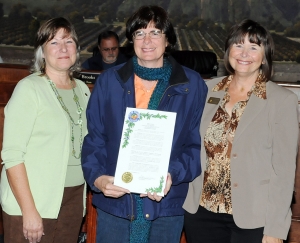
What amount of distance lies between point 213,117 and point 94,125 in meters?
0.56

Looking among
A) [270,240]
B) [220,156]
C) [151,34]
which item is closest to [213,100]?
[220,156]

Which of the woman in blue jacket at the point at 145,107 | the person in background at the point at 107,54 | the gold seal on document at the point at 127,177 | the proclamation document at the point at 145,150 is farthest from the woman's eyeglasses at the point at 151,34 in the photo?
the person in background at the point at 107,54

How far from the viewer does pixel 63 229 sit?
2484 mm

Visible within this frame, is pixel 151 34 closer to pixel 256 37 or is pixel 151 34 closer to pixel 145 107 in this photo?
pixel 145 107

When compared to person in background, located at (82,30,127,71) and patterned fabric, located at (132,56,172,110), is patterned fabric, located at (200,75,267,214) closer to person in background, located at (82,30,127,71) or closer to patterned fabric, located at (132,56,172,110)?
patterned fabric, located at (132,56,172,110)

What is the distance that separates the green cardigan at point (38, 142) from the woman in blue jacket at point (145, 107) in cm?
13

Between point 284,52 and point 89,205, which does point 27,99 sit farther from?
point 284,52

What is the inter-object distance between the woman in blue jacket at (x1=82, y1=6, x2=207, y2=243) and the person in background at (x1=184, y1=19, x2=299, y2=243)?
0.09m

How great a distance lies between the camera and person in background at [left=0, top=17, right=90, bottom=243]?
2254 millimetres

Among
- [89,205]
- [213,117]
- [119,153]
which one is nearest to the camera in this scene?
[119,153]

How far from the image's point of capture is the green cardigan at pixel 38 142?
7.38 feet

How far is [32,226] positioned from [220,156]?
89cm

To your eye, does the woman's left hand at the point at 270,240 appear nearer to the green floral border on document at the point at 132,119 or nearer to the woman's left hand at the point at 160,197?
the woman's left hand at the point at 160,197

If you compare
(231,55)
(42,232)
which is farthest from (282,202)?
(42,232)
